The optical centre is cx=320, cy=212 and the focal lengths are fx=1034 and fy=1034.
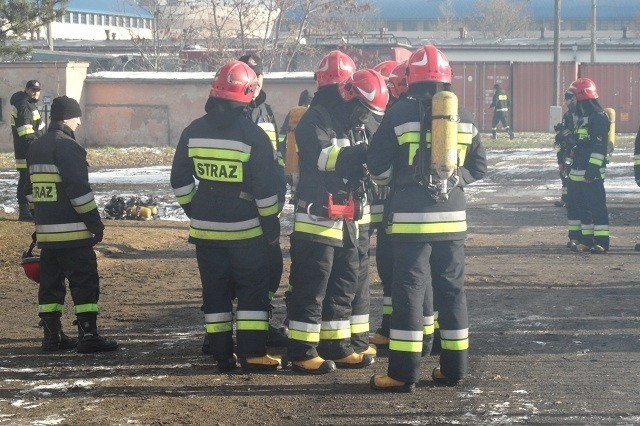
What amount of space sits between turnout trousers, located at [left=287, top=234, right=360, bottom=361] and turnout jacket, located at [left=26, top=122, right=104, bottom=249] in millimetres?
1784

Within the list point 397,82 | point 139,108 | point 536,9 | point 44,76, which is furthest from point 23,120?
point 536,9

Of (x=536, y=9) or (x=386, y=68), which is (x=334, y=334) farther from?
(x=536, y=9)

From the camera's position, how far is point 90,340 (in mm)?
7922

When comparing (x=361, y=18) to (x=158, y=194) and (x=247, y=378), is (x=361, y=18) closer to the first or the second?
(x=158, y=194)

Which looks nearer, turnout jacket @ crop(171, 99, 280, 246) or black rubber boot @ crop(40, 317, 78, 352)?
turnout jacket @ crop(171, 99, 280, 246)

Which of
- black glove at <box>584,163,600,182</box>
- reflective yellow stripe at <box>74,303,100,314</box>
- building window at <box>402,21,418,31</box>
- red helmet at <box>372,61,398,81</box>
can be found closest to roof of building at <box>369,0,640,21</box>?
building window at <box>402,21,418,31</box>

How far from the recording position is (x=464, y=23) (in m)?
84.2

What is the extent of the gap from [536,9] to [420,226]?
82.1 metres

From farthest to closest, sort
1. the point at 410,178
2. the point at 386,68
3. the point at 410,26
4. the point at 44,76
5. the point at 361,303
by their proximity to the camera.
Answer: the point at 410,26, the point at 44,76, the point at 386,68, the point at 361,303, the point at 410,178

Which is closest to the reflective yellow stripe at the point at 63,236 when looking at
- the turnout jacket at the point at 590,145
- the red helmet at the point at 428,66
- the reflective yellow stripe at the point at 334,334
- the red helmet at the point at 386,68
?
the reflective yellow stripe at the point at 334,334

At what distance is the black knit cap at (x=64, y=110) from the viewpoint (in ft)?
26.6

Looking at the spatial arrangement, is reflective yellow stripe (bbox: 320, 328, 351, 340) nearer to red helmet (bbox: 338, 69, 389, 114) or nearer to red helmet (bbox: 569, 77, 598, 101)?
red helmet (bbox: 338, 69, 389, 114)

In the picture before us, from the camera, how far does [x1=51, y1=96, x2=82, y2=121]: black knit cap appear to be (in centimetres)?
811

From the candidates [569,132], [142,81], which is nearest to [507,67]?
[142,81]
